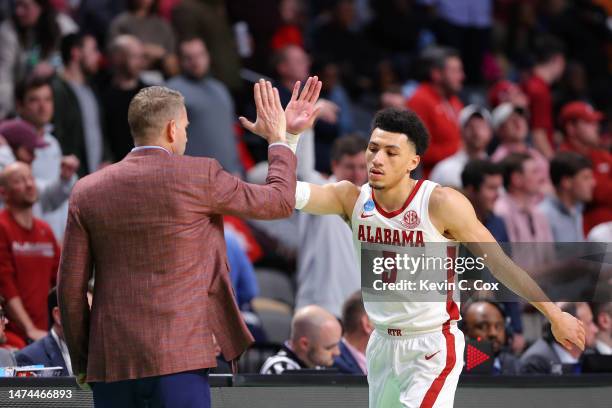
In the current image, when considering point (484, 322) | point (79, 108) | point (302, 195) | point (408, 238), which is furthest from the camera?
point (79, 108)

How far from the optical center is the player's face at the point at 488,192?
371 inches

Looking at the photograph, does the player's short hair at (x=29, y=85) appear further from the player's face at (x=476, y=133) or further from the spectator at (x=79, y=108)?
the player's face at (x=476, y=133)

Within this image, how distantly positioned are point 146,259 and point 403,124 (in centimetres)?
150

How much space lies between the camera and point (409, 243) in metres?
5.79

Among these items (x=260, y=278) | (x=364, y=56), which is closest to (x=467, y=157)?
(x=260, y=278)

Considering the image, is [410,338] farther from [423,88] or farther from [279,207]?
[423,88]

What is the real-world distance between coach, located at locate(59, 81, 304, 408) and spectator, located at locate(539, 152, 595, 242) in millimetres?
5615

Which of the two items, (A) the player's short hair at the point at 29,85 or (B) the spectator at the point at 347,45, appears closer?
(A) the player's short hair at the point at 29,85

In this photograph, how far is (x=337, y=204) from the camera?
6.02 meters

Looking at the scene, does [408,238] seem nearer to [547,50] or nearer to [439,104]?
[439,104]

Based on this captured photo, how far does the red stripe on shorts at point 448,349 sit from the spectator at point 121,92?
4724 mm

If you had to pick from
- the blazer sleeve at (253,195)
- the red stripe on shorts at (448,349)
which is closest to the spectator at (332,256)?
the red stripe on shorts at (448,349)

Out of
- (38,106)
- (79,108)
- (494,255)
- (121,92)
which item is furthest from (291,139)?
(121,92)

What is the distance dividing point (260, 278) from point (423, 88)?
2467 millimetres
